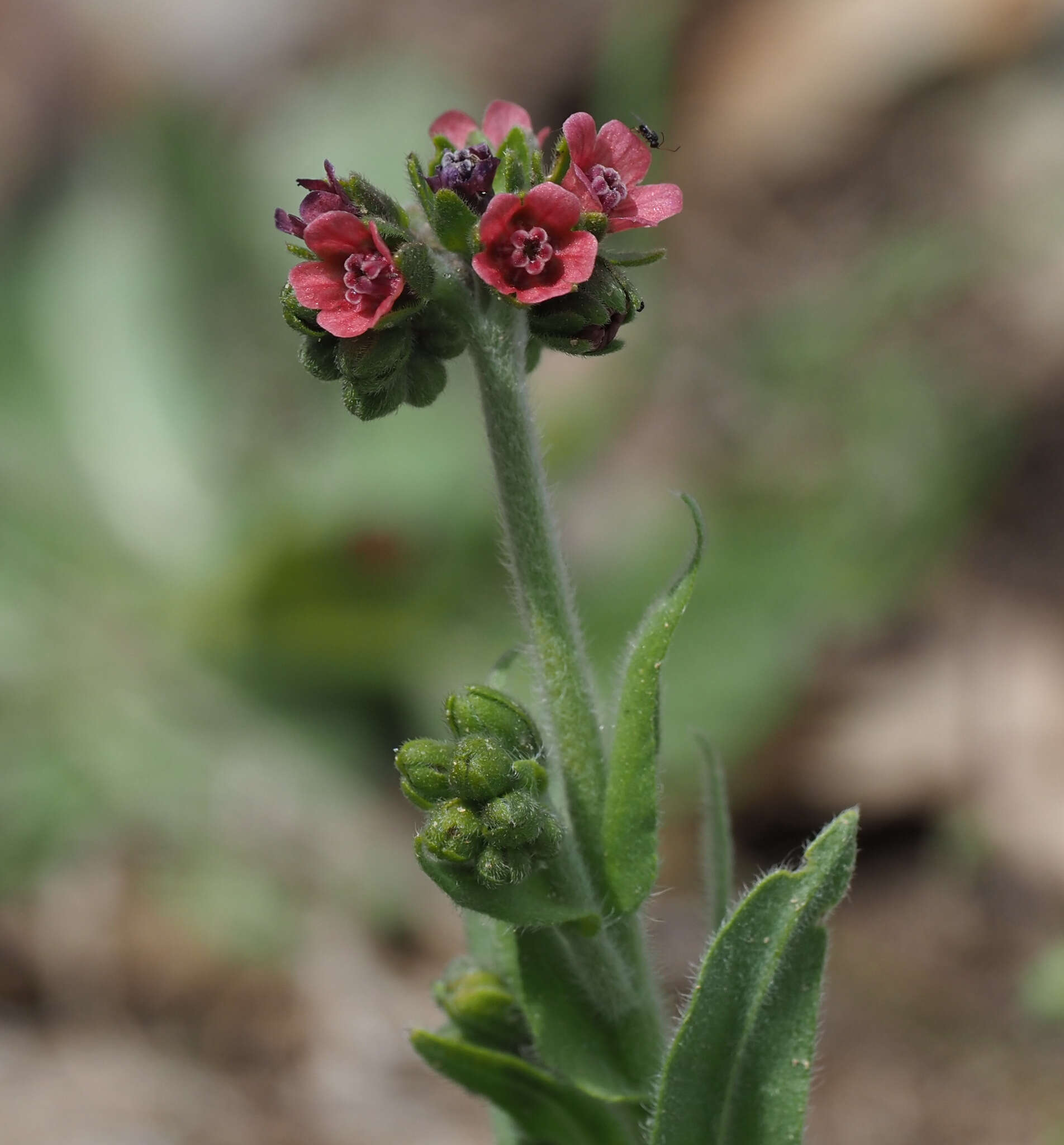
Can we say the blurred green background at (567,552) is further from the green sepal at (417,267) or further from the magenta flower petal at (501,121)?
the green sepal at (417,267)

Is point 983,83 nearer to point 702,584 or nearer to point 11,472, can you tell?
point 702,584

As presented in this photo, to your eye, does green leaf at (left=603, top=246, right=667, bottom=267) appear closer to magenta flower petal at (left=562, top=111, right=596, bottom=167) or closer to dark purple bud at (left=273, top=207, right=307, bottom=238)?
magenta flower petal at (left=562, top=111, right=596, bottom=167)

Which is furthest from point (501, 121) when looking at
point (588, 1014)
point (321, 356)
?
point (588, 1014)

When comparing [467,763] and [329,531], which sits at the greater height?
[329,531]

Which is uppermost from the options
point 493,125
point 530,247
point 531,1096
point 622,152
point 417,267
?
point 493,125

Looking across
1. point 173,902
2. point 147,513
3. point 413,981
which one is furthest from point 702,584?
point 147,513

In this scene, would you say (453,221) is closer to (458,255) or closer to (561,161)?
(458,255)
